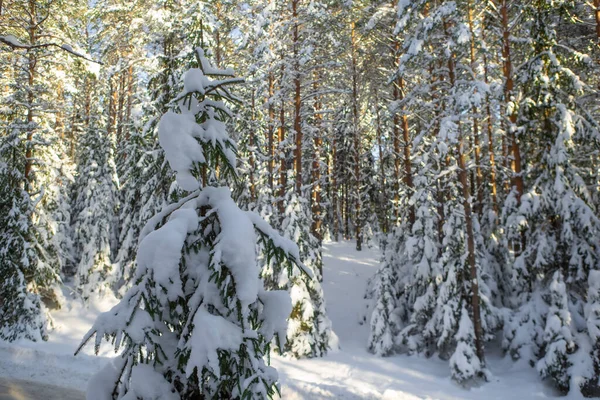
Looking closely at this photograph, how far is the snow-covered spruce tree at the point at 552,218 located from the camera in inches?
433

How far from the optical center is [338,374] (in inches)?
496

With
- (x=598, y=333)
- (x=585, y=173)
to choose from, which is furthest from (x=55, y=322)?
(x=585, y=173)

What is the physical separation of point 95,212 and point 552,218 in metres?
21.3

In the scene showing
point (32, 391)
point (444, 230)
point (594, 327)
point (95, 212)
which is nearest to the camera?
point (594, 327)

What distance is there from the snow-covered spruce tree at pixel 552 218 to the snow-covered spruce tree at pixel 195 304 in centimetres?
1028

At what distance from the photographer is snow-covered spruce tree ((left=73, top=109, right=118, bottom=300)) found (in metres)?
21.2

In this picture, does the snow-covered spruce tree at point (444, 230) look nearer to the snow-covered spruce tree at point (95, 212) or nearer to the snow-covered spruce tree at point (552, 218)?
the snow-covered spruce tree at point (552, 218)

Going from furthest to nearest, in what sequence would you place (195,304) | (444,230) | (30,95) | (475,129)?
(475,129)
(30,95)
(444,230)
(195,304)

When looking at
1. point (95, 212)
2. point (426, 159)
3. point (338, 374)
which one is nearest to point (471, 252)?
point (426, 159)

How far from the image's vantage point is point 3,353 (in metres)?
13.4

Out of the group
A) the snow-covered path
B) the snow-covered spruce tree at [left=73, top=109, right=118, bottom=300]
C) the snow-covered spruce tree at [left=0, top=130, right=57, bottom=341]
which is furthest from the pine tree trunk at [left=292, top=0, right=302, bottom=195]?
the snow-covered spruce tree at [left=73, top=109, right=118, bottom=300]

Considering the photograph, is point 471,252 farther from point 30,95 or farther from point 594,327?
point 30,95

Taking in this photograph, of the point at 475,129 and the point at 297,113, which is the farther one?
the point at 475,129

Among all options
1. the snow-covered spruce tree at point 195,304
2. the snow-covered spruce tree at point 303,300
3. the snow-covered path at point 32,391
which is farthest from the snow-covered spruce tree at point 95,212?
the snow-covered spruce tree at point 195,304
